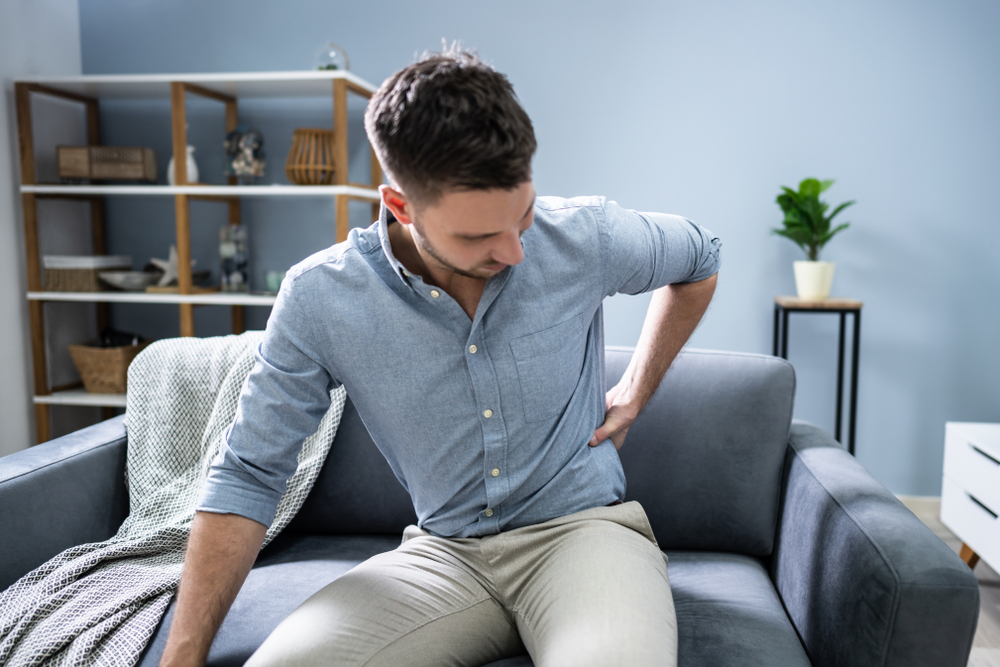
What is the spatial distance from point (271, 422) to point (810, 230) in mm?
1917

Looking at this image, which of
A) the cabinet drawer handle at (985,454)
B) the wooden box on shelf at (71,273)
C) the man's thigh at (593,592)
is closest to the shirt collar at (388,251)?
the man's thigh at (593,592)

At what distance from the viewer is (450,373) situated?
103 centimetres

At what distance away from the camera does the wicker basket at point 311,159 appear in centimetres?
247

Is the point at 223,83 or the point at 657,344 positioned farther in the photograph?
the point at 223,83

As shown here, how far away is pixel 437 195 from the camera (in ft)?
2.93

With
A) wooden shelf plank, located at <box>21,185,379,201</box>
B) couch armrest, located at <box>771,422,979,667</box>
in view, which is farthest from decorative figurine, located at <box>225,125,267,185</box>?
couch armrest, located at <box>771,422,979,667</box>

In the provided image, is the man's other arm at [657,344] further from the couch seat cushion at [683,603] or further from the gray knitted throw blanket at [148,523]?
the gray knitted throw blanket at [148,523]

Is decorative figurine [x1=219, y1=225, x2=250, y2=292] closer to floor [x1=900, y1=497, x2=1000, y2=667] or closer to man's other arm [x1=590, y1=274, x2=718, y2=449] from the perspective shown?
man's other arm [x1=590, y1=274, x2=718, y2=449]

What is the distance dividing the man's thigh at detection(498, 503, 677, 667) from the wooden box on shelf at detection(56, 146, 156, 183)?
7.38ft

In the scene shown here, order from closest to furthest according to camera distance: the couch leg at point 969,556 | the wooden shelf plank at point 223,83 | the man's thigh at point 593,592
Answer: the man's thigh at point 593,592 → the couch leg at point 969,556 → the wooden shelf plank at point 223,83

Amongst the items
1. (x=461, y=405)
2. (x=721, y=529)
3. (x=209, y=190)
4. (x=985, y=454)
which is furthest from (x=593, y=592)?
(x=209, y=190)

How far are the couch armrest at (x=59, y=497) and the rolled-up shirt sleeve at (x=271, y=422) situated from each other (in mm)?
454

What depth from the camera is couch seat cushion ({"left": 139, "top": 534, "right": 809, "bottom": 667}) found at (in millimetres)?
1043

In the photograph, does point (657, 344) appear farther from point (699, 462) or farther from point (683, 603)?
point (683, 603)
